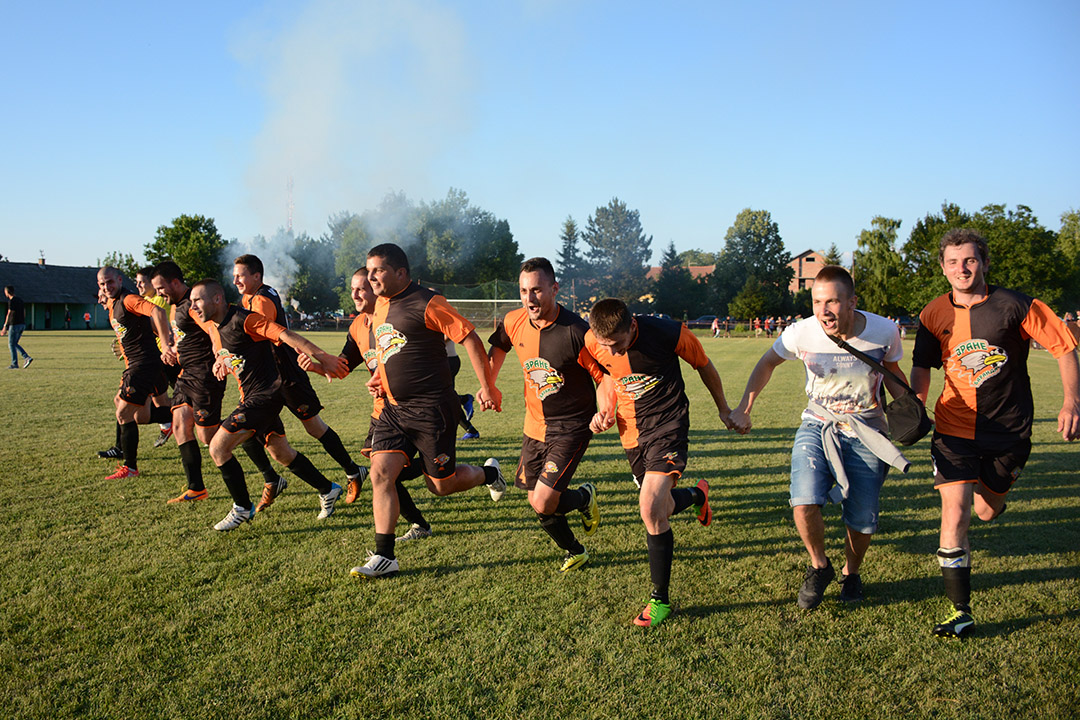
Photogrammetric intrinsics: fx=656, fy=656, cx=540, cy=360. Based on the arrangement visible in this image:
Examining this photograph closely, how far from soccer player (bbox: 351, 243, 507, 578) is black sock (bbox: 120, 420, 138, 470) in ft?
13.0

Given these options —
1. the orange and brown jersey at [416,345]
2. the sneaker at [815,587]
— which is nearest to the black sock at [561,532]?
the orange and brown jersey at [416,345]

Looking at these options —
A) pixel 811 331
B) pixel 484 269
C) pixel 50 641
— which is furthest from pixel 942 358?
pixel 484 269

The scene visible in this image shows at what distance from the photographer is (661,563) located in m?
3.86

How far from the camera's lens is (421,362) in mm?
4594

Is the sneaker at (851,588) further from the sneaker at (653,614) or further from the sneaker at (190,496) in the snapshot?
the sneaker at (190,496)

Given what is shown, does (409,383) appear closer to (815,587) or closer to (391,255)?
(391,255)

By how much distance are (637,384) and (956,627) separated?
7.16 feet

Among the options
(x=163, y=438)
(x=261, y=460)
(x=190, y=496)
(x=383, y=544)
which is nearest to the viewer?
(x=383, y=544)

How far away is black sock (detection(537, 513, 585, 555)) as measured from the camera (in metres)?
4.45

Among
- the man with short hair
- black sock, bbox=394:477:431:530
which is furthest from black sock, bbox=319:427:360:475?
the man with short hair

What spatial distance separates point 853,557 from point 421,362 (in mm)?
3067

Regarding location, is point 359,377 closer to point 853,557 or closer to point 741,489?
point 741,489

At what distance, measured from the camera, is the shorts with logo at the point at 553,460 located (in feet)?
14.4

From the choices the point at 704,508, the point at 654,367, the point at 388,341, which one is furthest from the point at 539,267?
the point at 704,508
